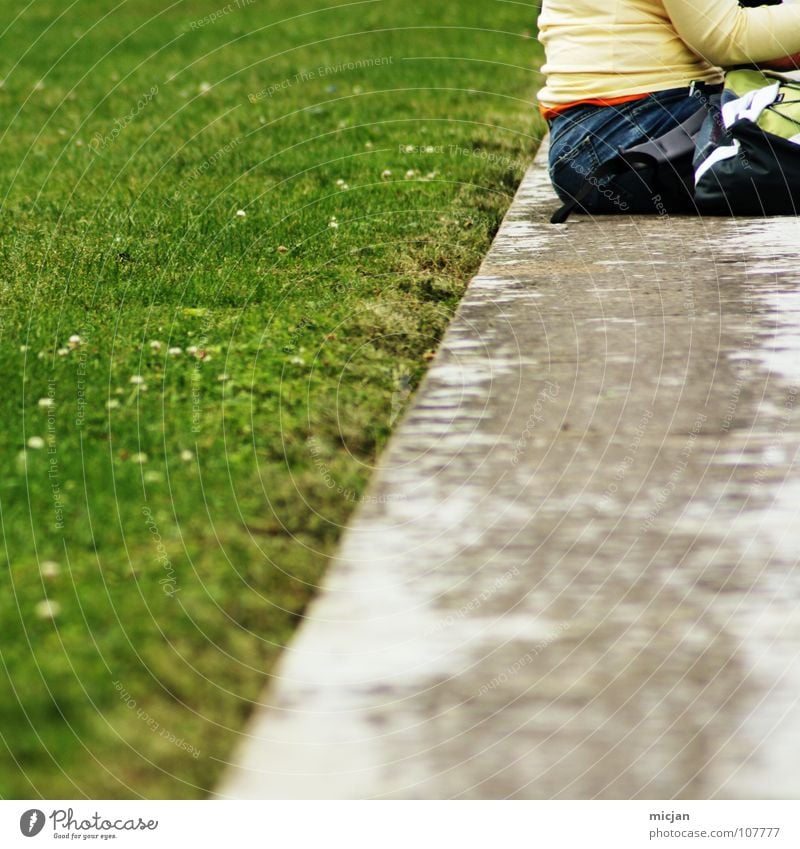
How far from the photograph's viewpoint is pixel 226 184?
4.42 m

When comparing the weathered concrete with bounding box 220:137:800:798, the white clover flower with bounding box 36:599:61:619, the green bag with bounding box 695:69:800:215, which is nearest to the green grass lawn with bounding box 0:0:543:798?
the white clover flower with bounding box 36:599:61:619

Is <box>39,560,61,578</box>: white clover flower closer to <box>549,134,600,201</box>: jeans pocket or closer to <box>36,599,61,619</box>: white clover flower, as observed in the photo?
<box>36,599,61,619</box>: white clover flower

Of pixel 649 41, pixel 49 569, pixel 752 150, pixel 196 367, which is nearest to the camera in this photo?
pixel 49 569

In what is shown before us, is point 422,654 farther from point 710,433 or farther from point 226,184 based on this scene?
point 226,184

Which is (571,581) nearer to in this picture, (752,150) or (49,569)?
(49,569)

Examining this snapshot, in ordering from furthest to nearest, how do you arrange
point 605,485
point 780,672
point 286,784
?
1. point 605,485
2. point 780,672
3. point 286,784

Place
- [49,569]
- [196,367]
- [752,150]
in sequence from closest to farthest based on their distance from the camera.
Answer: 1. [49,569]
2. [196,367]
3. [752,150]

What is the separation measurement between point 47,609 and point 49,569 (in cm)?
13

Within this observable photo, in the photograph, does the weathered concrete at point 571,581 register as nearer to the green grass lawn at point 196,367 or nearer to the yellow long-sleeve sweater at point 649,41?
the green grass lawn at point 196,367

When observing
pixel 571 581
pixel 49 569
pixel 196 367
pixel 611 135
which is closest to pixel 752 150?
pixel 611 135

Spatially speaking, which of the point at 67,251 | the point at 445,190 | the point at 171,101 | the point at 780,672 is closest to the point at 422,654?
the point at 780,672

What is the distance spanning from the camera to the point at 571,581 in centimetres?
182

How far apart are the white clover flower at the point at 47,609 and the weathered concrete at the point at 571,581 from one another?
0.39 meters

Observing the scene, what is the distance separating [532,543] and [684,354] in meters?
0.83
